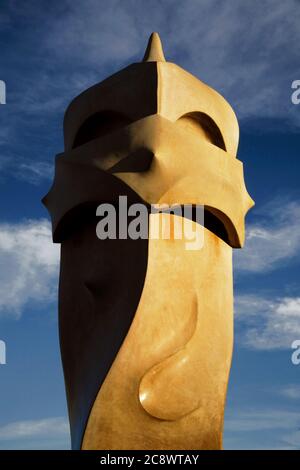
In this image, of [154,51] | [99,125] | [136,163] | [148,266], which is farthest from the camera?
[154,51]

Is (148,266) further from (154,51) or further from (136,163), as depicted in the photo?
(154,51)

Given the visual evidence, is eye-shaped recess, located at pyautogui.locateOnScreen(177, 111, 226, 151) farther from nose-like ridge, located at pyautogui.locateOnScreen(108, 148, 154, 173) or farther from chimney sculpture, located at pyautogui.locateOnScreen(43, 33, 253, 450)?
nose-like ridge, located at pyautogui.locateOnScreen(108, 148, 154, 173)

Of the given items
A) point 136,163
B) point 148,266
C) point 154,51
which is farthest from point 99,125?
point 148,266

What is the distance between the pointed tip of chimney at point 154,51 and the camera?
1426 centimetres

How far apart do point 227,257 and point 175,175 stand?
229 cm

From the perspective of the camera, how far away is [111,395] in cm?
1153

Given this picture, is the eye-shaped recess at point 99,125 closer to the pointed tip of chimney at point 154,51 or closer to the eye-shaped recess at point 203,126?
the eye-shaped recess at point 203,126

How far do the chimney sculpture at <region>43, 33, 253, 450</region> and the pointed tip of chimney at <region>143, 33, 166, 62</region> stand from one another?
0.04 m

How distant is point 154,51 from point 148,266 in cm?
498

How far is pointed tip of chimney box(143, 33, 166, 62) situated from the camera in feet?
46.8

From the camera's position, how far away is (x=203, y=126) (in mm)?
13867
